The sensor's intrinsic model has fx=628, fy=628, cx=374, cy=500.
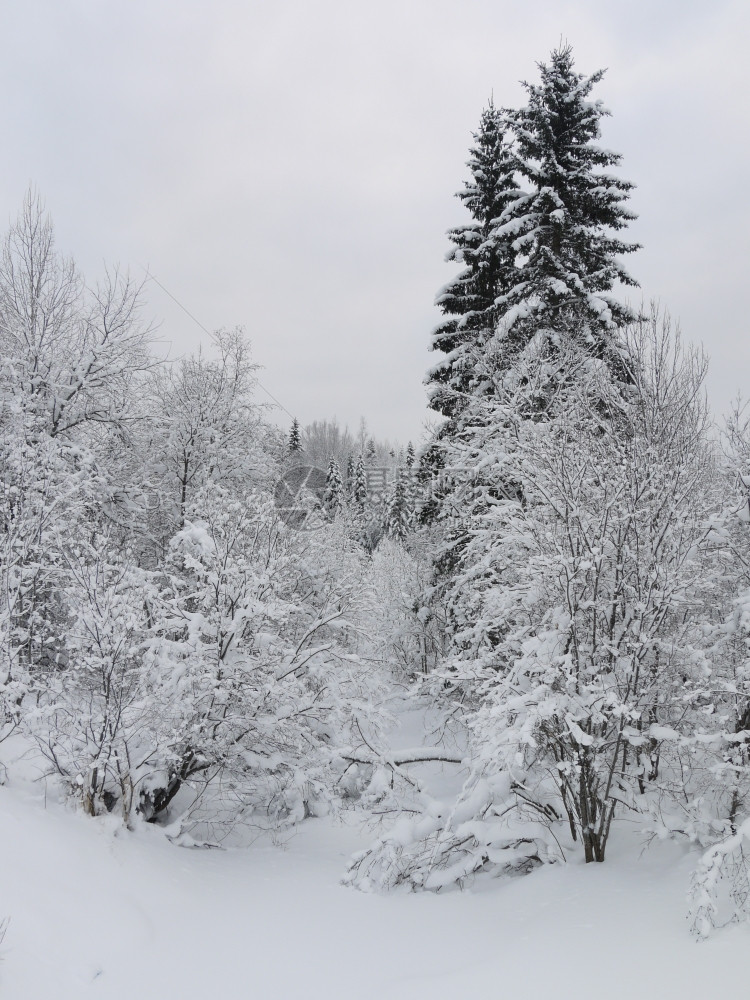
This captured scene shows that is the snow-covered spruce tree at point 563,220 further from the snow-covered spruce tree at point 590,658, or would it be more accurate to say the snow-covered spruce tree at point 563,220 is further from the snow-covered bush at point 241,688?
the snow-covered bush at point 241,688

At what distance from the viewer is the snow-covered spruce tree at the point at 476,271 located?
47.1 ft

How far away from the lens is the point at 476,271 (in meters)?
14.8

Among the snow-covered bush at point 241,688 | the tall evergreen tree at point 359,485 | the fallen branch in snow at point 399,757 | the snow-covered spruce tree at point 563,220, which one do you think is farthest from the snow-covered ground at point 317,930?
the tall evergreen tree at point 359,485

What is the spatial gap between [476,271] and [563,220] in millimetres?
2588

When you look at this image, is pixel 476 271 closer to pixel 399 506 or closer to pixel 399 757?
pixel 399 757

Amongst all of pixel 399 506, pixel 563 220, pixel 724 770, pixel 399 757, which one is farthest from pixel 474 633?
pixel 399 506

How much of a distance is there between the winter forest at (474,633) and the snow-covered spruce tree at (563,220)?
0.21 ft

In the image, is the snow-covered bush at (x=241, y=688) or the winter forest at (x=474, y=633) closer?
the winter forest at (x=474, y=633)

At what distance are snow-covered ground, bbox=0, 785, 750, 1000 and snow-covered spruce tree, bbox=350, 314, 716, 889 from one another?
1.99ft

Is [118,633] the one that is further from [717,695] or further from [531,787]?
[717,695]

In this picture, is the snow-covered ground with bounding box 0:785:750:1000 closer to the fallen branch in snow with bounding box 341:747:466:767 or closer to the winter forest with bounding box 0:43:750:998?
the winter forest with bounding box 0:43:750:998

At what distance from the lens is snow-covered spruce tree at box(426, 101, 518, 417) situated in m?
14.4

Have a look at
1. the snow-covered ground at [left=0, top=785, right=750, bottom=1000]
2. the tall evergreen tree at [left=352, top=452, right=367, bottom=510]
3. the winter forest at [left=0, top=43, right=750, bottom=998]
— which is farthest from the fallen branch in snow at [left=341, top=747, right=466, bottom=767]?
the tall evergreen tree at [left=352, top=452, right=367, bottom=510]

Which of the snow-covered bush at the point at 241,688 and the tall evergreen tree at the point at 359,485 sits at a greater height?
the tall evergreen tree at the point at 359,485
